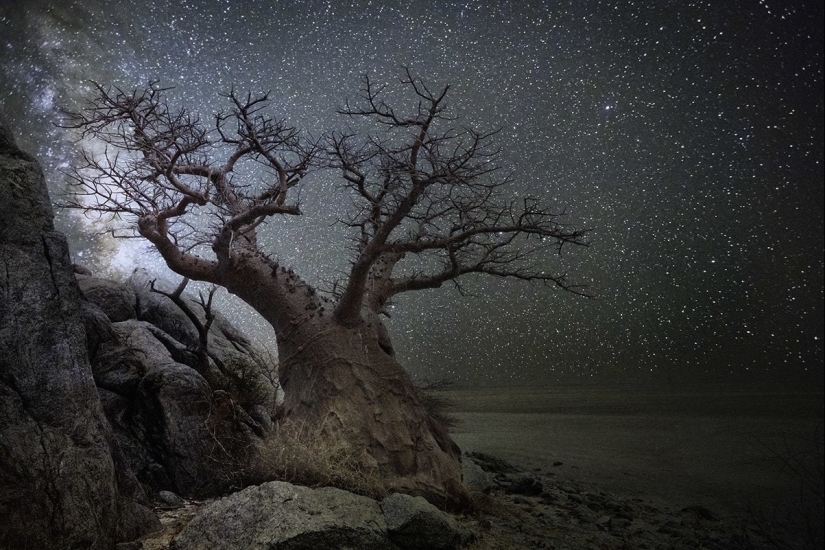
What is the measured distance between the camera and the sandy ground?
8.12ft

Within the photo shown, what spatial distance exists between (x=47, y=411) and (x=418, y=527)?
9.52 feet

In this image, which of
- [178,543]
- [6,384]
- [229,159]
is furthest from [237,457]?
[229,159]

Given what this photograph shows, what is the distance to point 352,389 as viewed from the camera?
5.85 m

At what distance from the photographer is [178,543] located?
383 cm

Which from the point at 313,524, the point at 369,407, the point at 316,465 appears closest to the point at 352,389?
the point at 369,407

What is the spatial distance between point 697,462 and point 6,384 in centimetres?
478

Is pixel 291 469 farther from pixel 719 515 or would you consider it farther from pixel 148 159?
pixel 148 159

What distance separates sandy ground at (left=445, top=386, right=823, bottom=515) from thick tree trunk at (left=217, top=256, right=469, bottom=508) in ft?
2.58

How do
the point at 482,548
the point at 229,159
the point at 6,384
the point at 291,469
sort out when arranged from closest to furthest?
1. the point at 6,384
2. the point at 482,548
3. the point at 291,469
4. the point at 229,159

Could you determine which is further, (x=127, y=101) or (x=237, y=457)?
(x=127, y=101)

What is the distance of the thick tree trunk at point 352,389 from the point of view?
17.9 ft

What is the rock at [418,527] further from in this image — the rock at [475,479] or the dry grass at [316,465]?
the rock at [475,479]

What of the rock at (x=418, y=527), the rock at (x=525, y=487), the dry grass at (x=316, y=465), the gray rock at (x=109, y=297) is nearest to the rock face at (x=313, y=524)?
the rock at (x=418, y=527)

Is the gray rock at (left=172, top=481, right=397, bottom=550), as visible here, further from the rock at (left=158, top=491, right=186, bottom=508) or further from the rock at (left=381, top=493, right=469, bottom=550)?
→ the rock at (left=158, top=491, right=186, bottom=508)
